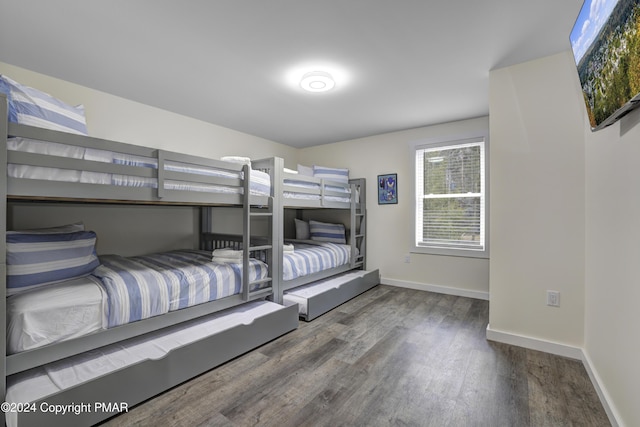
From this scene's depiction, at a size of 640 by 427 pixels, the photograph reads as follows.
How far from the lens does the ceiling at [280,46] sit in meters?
1.64

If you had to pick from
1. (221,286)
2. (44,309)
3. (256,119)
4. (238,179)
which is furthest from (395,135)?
(44,309)

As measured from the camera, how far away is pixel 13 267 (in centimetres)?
159

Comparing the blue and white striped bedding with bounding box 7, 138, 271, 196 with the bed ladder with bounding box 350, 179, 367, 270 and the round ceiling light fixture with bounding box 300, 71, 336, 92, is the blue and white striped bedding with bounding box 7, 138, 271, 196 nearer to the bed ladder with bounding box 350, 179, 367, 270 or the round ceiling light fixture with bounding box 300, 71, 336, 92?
the round ceiling light fixture with bounding box 300, 71, 336, 92

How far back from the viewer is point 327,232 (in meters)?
4.42

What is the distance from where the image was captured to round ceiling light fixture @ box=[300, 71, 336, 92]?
2.38 m

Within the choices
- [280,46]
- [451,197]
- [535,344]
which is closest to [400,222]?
[451,197]

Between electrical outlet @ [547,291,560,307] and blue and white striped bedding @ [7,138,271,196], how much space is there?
8.65ft

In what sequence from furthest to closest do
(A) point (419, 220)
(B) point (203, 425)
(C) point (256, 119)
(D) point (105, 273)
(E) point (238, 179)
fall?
(A) point (419, 220) → (C) point (256, 119) → (E) point (238, 179) → (D) point (105, 273) → (B) point (203, 425)

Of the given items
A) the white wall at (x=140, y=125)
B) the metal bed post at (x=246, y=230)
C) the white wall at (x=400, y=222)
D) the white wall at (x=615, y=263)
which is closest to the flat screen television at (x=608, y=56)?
the white wall at (x=615, y=263)

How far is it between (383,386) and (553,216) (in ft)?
5.86

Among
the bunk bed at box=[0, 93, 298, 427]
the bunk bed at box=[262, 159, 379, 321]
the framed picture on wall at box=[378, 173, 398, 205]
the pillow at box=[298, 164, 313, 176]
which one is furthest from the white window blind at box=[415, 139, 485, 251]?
the bunk bed at box=[0, 93, 298, 427]

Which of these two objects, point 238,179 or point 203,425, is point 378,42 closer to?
point 238,179

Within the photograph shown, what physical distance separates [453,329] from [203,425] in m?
2.16

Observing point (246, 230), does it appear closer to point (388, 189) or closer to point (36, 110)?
point (36, 110)
